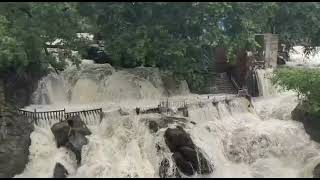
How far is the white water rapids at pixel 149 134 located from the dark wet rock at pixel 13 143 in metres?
0.24

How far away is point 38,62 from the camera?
19156 millimetres

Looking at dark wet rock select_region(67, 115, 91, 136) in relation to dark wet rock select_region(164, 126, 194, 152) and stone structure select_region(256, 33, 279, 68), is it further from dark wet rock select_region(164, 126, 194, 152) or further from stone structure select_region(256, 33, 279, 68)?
stone structure select_region(256, 33, 279, 68)

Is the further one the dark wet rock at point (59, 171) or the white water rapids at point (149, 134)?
the white water rapids at point (149, 134)

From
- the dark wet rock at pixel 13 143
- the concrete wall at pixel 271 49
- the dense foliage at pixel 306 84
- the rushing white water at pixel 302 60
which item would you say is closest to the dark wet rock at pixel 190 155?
the dense foliage at pixel 306 84

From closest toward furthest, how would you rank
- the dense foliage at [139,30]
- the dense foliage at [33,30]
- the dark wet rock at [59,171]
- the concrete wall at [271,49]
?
the dark wet rock at [59,171] < the dense foliage at [33,30] < the dense foliage at [139,30] < the concrete wall at [271,49]

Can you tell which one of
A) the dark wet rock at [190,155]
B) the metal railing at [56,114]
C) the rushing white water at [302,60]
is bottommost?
the dark wet rock at [190,155]

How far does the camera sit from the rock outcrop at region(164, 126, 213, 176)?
1656 centimetres

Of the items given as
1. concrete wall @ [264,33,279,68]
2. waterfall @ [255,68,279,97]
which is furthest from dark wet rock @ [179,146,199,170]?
concrete wall @ [264,33,279,68]

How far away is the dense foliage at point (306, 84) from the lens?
1856 centimetres

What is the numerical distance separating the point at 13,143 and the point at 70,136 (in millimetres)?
1775

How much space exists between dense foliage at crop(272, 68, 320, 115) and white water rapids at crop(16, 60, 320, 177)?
1.08 m

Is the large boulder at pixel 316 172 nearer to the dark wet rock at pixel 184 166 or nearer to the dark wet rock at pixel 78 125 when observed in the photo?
the dark wet rock at pixel 184 166

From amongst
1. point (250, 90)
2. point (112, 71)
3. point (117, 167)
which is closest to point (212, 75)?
point (250, 90)

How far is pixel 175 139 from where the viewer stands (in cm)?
1675
